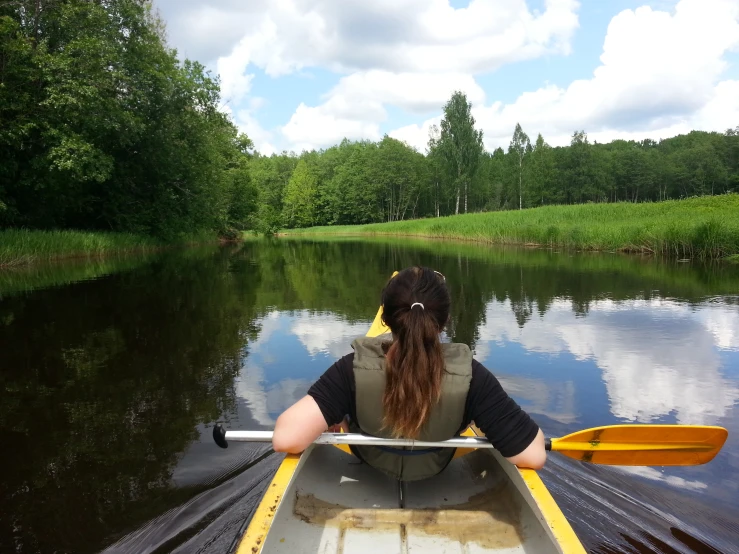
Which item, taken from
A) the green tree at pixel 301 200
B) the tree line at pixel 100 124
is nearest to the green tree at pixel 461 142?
the green tree at pixel 301 200

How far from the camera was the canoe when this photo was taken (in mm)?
1932

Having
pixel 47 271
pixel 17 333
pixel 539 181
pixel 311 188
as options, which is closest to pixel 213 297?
pixel 17 333

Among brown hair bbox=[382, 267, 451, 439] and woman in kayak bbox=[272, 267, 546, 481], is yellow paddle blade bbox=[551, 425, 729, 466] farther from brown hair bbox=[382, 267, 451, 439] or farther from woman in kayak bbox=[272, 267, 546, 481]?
brown hair bbox=[382, 267, 451, 439]

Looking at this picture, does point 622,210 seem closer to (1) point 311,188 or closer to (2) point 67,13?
(2) point 67,13

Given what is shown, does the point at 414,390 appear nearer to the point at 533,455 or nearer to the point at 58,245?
the point at 533,455

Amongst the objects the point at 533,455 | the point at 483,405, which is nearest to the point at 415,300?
the point at 483,405

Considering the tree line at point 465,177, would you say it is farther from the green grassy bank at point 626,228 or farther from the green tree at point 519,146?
the green grassy bank at point 626,228

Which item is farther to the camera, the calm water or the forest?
the forest

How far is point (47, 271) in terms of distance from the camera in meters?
14.3

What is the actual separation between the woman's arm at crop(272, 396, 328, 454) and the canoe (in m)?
0.17

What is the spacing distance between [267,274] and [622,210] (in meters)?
18.0

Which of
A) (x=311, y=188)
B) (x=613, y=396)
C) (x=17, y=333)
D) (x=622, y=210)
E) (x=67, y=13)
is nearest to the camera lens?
(x=613, y=396)

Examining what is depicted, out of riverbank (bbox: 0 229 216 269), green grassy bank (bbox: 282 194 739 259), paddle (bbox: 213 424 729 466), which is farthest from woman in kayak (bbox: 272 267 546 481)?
riverbank (bbox: 0 229 216 269)

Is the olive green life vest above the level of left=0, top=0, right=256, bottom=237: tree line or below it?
below
